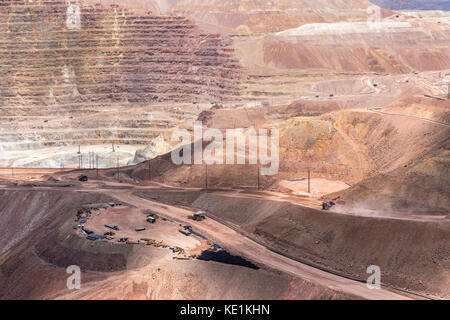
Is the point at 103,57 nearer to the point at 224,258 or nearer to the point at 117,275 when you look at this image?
the point at 117,275

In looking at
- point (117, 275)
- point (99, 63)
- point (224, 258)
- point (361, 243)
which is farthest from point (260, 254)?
point (99, 63)

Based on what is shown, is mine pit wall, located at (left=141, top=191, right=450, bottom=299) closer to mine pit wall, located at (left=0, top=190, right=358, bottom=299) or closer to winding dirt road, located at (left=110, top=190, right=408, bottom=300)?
winding dirt road, located at (left=110, top=190, right=408, bottom=300)

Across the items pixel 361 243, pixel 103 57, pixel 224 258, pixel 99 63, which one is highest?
pixel 103 57

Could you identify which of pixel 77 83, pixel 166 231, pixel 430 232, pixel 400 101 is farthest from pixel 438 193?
pixel 77 83

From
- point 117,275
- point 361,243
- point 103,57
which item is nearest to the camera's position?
point 117,275

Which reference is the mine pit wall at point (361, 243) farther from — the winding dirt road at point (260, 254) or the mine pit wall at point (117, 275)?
the mine pit wall at point (117, 275)

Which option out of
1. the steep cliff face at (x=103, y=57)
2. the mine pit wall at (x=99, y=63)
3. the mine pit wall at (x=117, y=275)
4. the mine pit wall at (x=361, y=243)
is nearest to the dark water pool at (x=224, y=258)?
the mine pit wall at (x=117, y=275)

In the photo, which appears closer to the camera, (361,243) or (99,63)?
(361,243)
